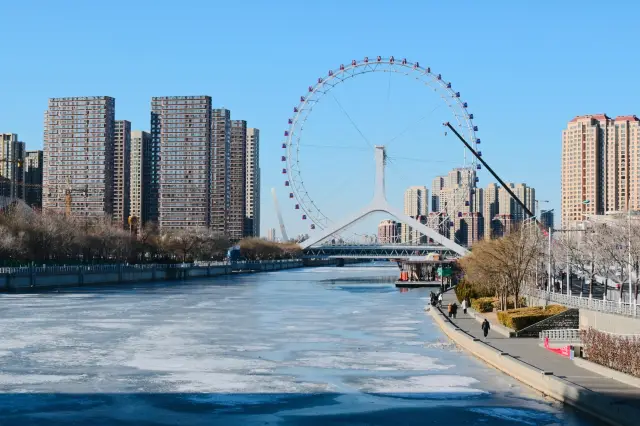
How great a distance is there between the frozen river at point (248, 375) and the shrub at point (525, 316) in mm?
3308

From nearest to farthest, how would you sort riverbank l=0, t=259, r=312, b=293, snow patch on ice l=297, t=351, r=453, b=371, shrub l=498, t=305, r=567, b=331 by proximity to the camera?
snow patch on ice l=297, t=351, r=453, b=371, shrub l=498, t=305, r=567, b=331, riverbank l=0, t=259, r=312, b=293

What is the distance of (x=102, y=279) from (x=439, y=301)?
193ft

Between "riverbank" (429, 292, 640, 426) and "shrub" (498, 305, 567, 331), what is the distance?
93 centimetres

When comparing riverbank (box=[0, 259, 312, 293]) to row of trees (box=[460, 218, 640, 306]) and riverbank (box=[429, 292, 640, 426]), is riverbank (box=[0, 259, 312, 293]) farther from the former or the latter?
riverbank (box=[429, 292, 640, 426])

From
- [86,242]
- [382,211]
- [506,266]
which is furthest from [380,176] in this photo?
[506,266]

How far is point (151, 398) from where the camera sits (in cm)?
2766

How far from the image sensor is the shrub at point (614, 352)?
92.6ft

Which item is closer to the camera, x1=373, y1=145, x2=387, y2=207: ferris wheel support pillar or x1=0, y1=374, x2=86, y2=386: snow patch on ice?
x1=0, y1=374, x2=86, y2=386: snow patch on ice

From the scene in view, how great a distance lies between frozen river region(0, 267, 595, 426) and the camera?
25469 mm

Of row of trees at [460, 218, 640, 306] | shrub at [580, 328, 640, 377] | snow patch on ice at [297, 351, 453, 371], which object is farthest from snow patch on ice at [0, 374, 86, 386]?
row of trees at [460, 218, 640, 306]

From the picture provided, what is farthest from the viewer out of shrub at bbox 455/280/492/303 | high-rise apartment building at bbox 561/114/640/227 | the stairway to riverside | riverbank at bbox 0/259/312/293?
high-rise apartment building at bbox 561/114/640/227

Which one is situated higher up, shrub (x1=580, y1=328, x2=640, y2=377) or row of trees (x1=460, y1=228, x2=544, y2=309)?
row of trees (x1=460, y1=228, x2=544, y2=309)

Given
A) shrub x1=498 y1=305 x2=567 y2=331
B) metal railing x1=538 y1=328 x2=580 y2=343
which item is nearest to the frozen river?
shrub x1=498 y1=305 x2=567 y2=331

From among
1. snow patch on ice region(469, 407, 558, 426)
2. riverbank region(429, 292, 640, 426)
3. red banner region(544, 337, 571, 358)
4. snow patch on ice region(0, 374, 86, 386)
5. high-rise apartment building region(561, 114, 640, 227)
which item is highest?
high-rise apartment building region(561, 114, 640, 227)
